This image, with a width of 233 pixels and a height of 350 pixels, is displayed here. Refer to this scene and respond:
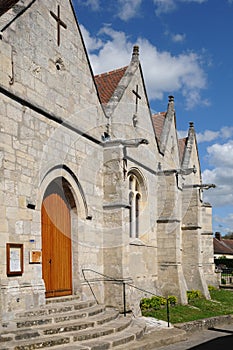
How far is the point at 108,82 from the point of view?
16.7 metres

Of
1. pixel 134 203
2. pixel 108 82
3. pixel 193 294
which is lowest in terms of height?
pixel 193 294

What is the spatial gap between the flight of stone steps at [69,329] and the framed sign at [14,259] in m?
0.86

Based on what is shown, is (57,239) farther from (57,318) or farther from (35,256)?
(57,318)

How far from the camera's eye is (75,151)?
38.8 ft

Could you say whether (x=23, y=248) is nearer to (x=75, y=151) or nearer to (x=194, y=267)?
(x=75, y=151)

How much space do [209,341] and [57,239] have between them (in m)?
4.54

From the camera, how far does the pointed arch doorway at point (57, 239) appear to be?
35.4 ft

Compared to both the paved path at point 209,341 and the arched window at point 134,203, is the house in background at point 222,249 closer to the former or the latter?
the arched window at point 134,203

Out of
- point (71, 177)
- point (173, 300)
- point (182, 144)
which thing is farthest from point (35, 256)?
point (182, 144)

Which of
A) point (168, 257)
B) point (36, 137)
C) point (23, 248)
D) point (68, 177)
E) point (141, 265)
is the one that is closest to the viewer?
point (23, 248)

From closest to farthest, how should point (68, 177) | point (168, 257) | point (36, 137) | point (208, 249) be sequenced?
1. point (36, 137)
2. point (68, 177)
3. point (168, 257)
4. point (208, 249)

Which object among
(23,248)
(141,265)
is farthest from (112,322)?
(141,265)

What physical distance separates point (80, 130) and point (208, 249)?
1480cm

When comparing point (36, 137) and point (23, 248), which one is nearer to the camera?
point (23, 248)
